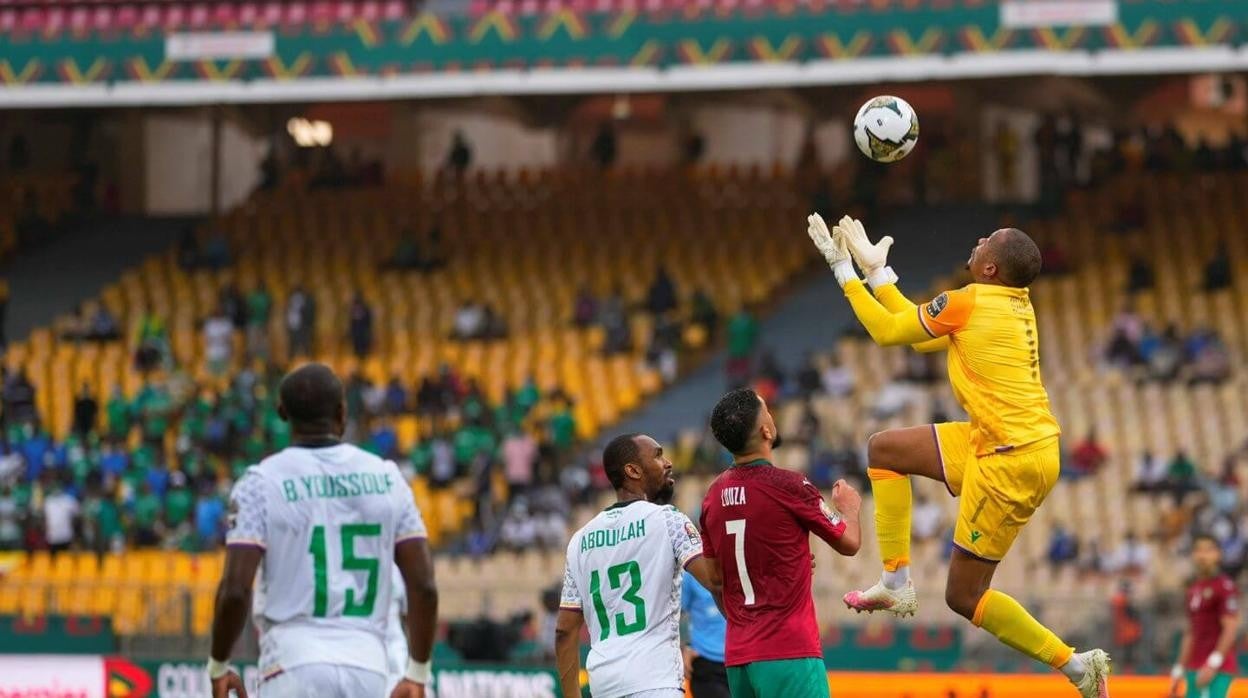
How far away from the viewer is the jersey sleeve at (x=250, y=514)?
7.59 m

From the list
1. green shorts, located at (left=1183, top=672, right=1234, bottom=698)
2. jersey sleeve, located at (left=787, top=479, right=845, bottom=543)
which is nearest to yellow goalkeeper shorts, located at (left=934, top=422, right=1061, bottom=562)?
jersey sleeve, located at (left=787, top=479, right=845, bottom=543)

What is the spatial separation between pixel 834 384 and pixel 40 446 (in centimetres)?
1052

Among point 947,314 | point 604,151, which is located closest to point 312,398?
point 947,314

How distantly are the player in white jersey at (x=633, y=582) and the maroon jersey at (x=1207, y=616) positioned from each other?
6.73 meters

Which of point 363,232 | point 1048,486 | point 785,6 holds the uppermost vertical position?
point 785,6

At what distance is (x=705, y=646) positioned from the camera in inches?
467

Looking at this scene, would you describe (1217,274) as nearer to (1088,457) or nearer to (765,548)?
(1088,457)

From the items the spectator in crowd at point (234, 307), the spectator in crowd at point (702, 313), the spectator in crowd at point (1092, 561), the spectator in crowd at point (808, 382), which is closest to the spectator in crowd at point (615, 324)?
the spectator in crowd at point (702, 313)

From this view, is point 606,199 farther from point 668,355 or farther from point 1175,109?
point 1175,109

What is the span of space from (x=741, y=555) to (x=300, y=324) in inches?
867

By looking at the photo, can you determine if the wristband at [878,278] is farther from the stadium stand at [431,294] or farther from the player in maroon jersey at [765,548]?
the stadium stand at [431,294]

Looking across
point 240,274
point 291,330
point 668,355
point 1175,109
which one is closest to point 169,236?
point 240,274

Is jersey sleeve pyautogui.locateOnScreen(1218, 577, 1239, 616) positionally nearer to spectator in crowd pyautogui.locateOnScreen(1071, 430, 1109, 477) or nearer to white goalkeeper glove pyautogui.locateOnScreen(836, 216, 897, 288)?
white goalkeeper glove pyautogui.locateOnScreen(836, 216, 897, 288)

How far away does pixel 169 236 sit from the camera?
114 feet
